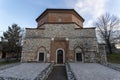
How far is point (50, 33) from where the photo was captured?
19797 millimetres

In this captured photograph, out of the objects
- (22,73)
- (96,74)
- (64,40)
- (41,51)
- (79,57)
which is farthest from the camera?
(64,40)

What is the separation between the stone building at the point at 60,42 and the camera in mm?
18797

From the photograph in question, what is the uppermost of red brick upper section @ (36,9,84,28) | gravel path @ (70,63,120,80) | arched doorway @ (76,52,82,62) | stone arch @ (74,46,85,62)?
red brick upper section @ (36,9,84,28)

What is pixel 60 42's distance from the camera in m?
19.5

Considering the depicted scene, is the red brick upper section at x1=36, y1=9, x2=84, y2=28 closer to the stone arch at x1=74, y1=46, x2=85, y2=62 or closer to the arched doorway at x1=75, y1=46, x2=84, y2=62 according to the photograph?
the stone arch at x1=74, y1=46, x2=85, y2=62

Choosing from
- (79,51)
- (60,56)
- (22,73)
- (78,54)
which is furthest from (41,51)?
(22,73)

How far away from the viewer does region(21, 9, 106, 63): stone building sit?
18.8 m

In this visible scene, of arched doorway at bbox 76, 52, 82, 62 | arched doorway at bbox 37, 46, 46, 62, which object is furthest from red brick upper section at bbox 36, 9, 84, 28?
arched doorway at bbox 76, 52, 82, 62

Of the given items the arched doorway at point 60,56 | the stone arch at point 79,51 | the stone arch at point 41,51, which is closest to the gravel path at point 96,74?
the stone arch at point 79,51

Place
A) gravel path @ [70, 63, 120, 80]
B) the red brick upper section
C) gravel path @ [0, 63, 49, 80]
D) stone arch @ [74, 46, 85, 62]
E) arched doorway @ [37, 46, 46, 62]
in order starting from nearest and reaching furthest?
gravel path @ [70, 63, 120, 80] → gravel path @ [0, 63, 49, 80] → stone arch @ [74, 46, 85, 62] → arched doorway @ [37, 46, 46, 62] → the red brick upper section

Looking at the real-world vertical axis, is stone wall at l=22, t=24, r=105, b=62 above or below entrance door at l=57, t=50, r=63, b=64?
above

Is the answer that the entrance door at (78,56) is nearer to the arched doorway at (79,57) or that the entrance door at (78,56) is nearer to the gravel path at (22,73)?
the arched doorway at (79,57)

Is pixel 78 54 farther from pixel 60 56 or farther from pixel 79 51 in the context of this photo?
pixel 60 56

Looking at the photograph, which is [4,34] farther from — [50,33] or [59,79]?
[59,79]
